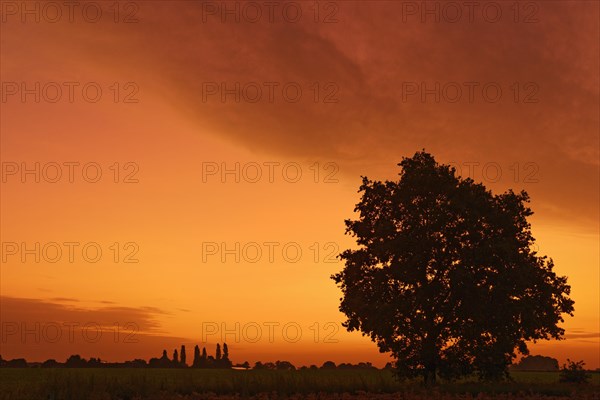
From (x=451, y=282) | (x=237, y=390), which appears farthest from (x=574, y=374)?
(x=237, y=390)

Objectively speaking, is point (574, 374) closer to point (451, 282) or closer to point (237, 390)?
point (451, 282)

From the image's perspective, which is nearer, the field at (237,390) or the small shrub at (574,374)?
the field at (237,390)

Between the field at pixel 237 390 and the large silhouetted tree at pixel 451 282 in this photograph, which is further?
the large silhouetted tree at pixel 451 282

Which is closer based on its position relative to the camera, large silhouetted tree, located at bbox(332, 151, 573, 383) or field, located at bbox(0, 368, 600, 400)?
field, located at bbox(0, 368, 600, 400)

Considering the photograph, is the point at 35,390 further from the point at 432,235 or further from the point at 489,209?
the point at 489,209

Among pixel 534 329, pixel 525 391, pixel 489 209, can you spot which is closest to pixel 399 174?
pixel 489 209

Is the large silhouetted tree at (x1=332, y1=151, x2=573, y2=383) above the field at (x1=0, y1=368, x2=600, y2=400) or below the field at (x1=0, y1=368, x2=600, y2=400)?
above

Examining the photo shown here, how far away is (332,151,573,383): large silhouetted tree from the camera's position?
119ft

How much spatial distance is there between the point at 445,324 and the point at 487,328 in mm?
2317

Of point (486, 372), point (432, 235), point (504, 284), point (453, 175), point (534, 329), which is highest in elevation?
point (453, 175)

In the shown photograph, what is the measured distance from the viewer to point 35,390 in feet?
64.4

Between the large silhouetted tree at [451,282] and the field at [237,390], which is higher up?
the large silhouetted tree at [451,282]

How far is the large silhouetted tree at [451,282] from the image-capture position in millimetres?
36156

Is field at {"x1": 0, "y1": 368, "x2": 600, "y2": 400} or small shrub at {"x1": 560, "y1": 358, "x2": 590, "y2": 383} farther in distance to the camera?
small shrub at {"x1": 560, "y1": 358, "x2": 590, "y2": 383}
